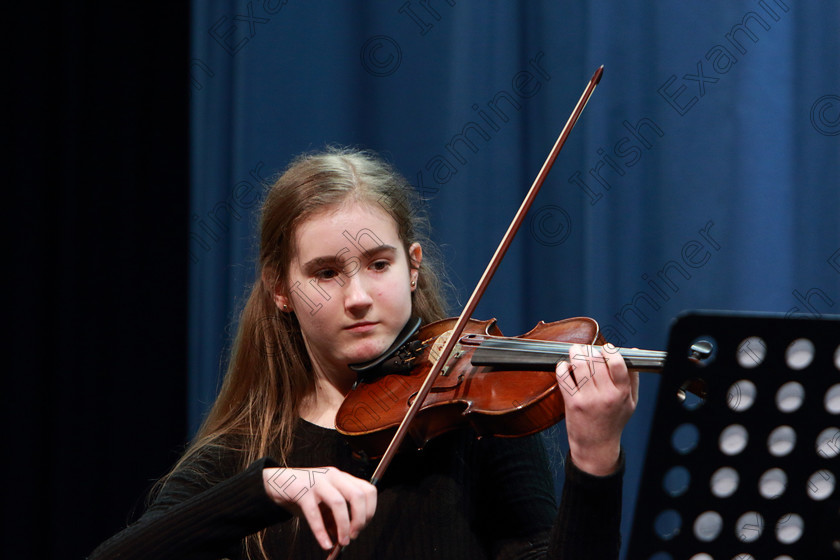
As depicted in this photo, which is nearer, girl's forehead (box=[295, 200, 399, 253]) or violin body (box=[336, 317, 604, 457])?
violin body (box=[336, 317, 604, 457])

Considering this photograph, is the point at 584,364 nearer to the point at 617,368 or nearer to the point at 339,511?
the point at 617,368

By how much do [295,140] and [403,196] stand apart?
0.56 meters

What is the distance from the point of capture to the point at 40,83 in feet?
5.69

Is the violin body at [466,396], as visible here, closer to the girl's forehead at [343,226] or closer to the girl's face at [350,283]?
the girl's face at [350,283]

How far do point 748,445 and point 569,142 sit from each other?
0.93 metres

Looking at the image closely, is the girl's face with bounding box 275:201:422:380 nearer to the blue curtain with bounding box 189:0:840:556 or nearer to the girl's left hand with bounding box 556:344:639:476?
the girl's left hand with bounding box 556:344:639:476

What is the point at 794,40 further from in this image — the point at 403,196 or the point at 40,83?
the point at 40,83

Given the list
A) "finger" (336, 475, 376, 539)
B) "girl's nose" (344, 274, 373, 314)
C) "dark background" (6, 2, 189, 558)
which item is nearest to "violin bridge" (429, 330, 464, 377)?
"girl's nose" (344, 274, 373, 314)

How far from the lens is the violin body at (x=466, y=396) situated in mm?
913

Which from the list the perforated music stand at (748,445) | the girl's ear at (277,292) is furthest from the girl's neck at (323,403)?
the perforated music stand at (748,445)

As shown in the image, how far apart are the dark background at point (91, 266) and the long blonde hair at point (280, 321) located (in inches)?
22.9

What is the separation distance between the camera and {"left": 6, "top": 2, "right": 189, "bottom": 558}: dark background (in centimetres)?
169

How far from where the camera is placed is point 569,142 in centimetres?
148

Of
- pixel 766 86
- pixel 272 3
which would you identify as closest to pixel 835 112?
pixel 766 86
